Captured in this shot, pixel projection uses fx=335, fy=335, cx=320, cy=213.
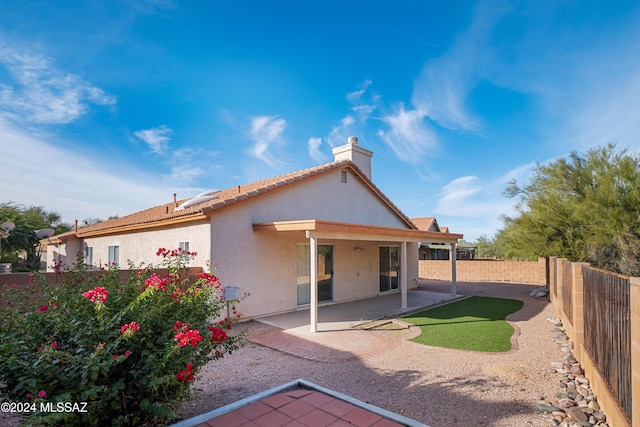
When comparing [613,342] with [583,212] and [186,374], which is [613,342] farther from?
Result: [583,212]

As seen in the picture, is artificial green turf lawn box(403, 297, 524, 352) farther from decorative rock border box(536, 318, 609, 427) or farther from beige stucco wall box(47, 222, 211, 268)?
beige stucco wall box(47, 222, 211, 268)

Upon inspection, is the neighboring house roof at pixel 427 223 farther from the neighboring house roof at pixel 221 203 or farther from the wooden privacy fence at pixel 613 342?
the wooden privacy fence at pixel 613 342

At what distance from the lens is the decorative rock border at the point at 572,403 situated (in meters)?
4.50

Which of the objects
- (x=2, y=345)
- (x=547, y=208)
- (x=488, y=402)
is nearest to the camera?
(x=2, y=345)

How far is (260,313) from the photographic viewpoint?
11117 millimetres

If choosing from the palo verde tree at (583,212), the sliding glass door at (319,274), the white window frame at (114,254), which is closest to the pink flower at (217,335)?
the sliding glass door at (319,274)

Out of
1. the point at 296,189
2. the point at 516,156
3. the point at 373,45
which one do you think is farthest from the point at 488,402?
the point at 516,156

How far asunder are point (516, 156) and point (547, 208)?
6.54m

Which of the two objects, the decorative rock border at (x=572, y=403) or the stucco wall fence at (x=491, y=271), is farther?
the stucco wall fence at (x=491, y=271)

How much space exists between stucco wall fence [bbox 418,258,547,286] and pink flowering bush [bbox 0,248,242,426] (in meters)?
23.6

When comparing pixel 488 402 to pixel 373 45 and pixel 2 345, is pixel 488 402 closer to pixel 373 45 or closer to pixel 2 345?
pixel 2 345

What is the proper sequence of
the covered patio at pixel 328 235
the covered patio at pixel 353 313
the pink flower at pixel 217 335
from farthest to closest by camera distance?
the covered patio at pixel 353 313 < the covered patio at pixel 328 235 < the pink flower at pixel 217 335

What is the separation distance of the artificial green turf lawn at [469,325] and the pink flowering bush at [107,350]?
6.42m

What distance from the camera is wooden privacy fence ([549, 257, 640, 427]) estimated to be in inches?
131
